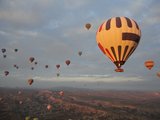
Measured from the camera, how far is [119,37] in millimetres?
31078

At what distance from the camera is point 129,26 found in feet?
102

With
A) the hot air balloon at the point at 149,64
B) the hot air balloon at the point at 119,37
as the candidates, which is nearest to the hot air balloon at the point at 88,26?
the hot air balloon at the point at 149,64

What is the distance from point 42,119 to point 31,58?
2643cm

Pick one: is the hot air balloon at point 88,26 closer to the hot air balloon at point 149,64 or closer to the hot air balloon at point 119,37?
the hot air balloon at point 149,64

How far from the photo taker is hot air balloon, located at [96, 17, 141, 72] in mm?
30969

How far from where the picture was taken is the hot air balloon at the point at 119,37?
31.0 m

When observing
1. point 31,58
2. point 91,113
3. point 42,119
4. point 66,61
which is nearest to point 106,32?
point 66,61

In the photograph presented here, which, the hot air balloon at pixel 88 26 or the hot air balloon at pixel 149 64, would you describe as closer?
the hot air balloon at pixel 88 26

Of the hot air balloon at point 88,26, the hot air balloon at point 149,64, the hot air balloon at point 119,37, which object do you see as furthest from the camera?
the hot air balloon at point 149,64

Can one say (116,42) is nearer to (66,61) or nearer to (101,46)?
(101,46)

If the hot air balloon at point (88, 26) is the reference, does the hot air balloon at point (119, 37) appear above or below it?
below

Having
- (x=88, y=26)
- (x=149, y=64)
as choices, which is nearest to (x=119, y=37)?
(x=88, y=26)

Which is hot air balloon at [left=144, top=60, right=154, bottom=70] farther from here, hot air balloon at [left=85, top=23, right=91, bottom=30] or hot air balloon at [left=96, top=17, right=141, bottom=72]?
hot air balloon at [left=96, top=17, right=141, bottom=72]

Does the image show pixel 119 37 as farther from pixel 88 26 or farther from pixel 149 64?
pixel 149 64
